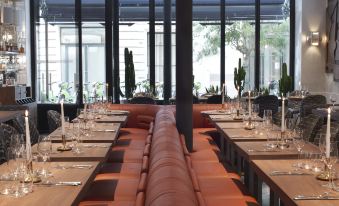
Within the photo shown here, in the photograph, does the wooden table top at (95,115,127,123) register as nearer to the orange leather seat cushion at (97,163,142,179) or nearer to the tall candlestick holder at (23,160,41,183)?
the orange leather seat cushion at (97,163,142,179)

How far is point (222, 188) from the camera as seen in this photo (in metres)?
4.68

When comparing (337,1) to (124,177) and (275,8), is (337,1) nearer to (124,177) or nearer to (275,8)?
(275,8)

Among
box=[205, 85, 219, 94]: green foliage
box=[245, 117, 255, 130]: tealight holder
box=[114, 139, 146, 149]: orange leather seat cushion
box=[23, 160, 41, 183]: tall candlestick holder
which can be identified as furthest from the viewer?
box=[205, 85, 219, 94]: green foliage

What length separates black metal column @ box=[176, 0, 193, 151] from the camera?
21.5 ft

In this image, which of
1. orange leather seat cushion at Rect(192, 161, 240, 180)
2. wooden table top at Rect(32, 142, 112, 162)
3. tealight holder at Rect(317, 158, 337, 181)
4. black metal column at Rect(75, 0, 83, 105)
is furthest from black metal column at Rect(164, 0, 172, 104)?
tealight holder at Rect(317, 158, 337, 181)

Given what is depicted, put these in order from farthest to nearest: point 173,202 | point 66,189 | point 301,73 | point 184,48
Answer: point 301,73, point 184,48, point 66,189, point 173,202

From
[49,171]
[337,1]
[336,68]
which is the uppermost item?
[337,1]

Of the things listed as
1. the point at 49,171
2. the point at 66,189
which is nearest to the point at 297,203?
the point at 66,189

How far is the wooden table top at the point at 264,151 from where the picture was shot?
4.23 m

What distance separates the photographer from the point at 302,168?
3.70 metres

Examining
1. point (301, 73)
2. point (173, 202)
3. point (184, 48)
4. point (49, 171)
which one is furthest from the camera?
point (301, 73)

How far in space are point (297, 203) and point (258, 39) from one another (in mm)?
10843

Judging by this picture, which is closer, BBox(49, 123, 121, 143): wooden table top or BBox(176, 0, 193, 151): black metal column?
BBox(49, 123, 121, 143): wooden table top

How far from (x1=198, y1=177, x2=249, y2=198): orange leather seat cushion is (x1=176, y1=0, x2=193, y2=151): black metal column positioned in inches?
66.8
